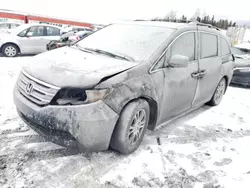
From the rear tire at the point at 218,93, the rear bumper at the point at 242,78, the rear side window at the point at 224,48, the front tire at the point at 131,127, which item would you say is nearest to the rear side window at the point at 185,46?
the front tire at the point at 131,127

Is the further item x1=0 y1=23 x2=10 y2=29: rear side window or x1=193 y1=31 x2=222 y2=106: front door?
x1=0 y1=23 x2=10 y2=29: rear side window

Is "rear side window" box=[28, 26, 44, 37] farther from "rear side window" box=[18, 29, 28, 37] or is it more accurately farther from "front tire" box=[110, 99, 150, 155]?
"front tire" box=[110, 99, 150, 155]

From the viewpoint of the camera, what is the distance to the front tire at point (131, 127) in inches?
110

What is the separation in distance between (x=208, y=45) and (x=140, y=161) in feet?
8.61

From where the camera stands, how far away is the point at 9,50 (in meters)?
9.64

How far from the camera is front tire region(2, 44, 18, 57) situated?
9.54 metres

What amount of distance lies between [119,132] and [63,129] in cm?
66

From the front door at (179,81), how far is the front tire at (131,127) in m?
0.40

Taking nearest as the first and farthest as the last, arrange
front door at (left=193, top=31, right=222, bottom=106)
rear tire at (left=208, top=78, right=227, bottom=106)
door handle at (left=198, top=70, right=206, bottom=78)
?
door handle at (left=198, top=70, right=206, bottom=78), front door at (left=193, top=31, right=222, bottom=106), rear tire at (left=208, top=78, right=227, bottom=106)

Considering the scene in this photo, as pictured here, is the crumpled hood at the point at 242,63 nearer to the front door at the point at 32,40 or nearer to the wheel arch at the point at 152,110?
the wheel arch at the point at 152,110

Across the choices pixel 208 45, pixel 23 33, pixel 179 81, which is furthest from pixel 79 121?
pixel 23 33

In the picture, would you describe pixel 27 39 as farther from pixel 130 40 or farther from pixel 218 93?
pixel 218 93

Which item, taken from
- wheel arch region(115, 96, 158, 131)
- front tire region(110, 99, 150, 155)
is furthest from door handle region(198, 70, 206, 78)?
front tire region(110, 99, 150, 155)

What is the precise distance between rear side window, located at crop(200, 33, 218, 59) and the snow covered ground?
1.38 metres
